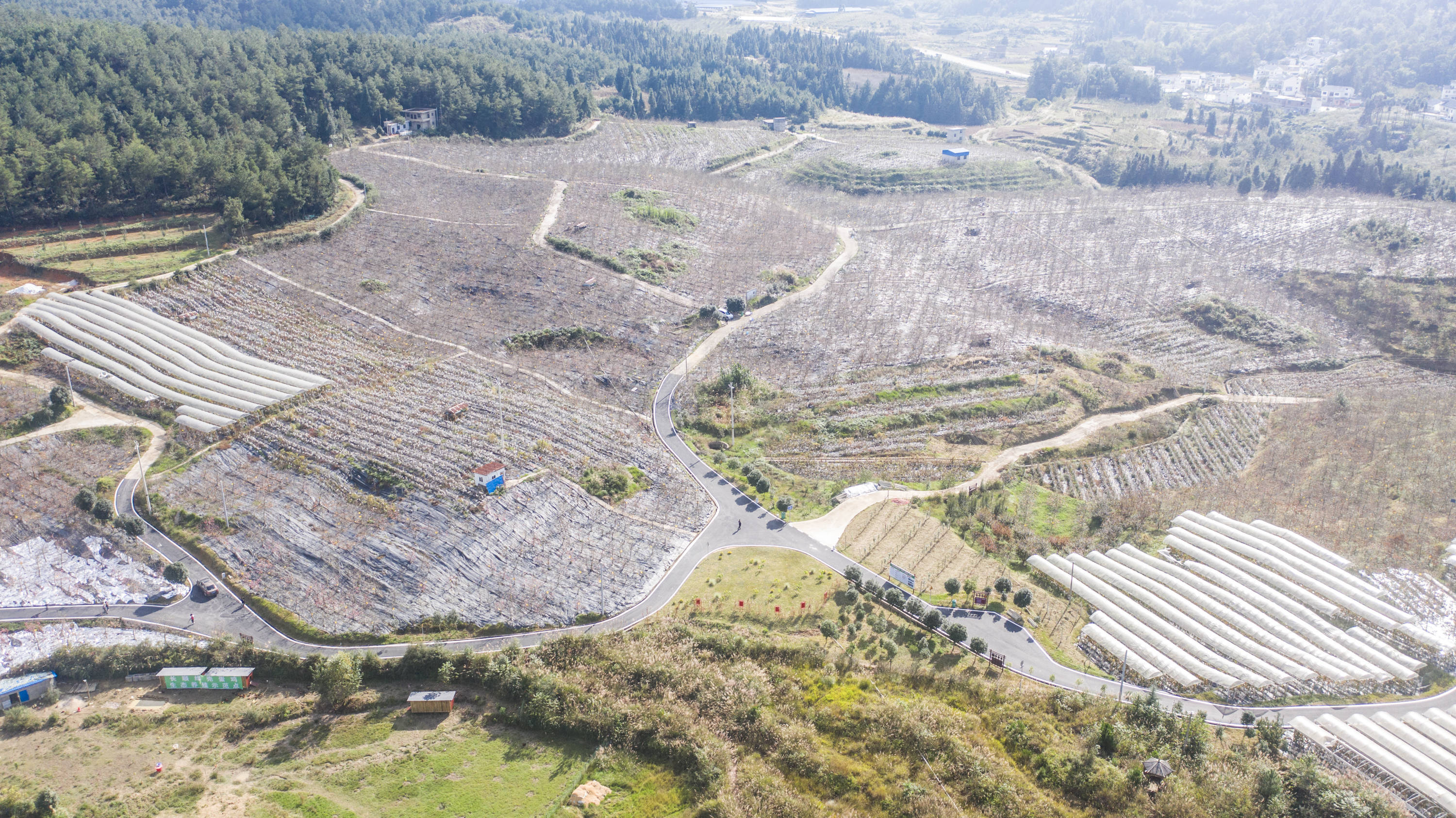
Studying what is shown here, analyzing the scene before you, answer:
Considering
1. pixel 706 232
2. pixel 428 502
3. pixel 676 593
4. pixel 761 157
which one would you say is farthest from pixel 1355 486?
pixel 761 157

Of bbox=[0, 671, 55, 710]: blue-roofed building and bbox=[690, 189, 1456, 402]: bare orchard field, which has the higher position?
bbox=[690, 189, 1456, 402]: bare orchard field

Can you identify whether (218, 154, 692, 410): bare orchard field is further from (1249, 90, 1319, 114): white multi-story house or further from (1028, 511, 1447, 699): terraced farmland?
(1249, 90, 1319, 114): white multi-story house

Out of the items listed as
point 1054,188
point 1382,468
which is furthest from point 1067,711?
point 1054,188

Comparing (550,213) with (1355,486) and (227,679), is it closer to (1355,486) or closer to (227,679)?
(227,679)

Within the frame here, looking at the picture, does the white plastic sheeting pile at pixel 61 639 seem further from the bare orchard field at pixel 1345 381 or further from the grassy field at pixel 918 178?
the grassy field at pixel 918 178

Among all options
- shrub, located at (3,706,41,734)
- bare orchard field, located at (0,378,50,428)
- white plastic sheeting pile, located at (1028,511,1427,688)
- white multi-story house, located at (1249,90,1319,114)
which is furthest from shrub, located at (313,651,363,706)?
white multi-story house, located at (1249,90,1319,114)

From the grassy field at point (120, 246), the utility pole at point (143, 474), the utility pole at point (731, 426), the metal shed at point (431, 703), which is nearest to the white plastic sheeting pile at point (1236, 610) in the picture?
the utility pole at point (731, 426)

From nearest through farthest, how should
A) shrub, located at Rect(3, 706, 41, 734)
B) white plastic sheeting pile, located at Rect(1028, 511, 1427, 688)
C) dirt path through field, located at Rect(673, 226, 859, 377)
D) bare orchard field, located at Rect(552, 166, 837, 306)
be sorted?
shrub, located at Rect(3, 706, 41, 734)
white plastic sheeting pile, located at Rect(1028, 511, 1427, 688)
dirt path through field, located at Rect(673, 226, 859, 377)
bare orchard field, located at Rect(552, 166, 837, 306)
